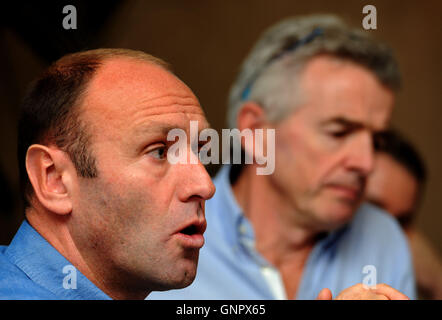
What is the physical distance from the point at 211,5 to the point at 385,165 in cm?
51

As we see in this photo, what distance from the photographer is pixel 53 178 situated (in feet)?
1.41

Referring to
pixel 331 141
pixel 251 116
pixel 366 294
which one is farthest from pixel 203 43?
pixel 366 294

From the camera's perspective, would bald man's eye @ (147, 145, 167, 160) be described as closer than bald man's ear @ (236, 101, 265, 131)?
Yes

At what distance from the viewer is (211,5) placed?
3.39 feet

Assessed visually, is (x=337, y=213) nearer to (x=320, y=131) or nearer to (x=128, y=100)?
(x=320, y=131)

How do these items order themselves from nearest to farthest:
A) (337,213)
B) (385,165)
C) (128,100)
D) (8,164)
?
(128,100) → (8,164) → (337,213) → (385,165)

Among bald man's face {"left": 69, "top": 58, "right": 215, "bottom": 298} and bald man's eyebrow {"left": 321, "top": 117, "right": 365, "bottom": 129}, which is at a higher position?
bald man's eyebrow {"left": 321, "top": 117, "right": 365, "bottom": 129}

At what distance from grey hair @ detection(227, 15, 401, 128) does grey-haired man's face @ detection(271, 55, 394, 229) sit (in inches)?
0.6

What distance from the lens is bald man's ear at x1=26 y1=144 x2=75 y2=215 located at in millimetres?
426

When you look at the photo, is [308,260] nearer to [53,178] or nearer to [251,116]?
[251,116]

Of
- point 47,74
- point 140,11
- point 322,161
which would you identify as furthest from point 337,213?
point 47,74

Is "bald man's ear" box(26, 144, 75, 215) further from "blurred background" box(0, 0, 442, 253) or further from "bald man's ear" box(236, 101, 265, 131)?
"bald man's ear" box(236, 101, 265, 131)

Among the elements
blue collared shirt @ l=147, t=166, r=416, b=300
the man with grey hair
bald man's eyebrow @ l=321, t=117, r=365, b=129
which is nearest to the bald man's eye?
blue collared shirt @ l=147, t=166, r=416, b=300

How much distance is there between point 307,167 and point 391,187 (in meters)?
0.44
